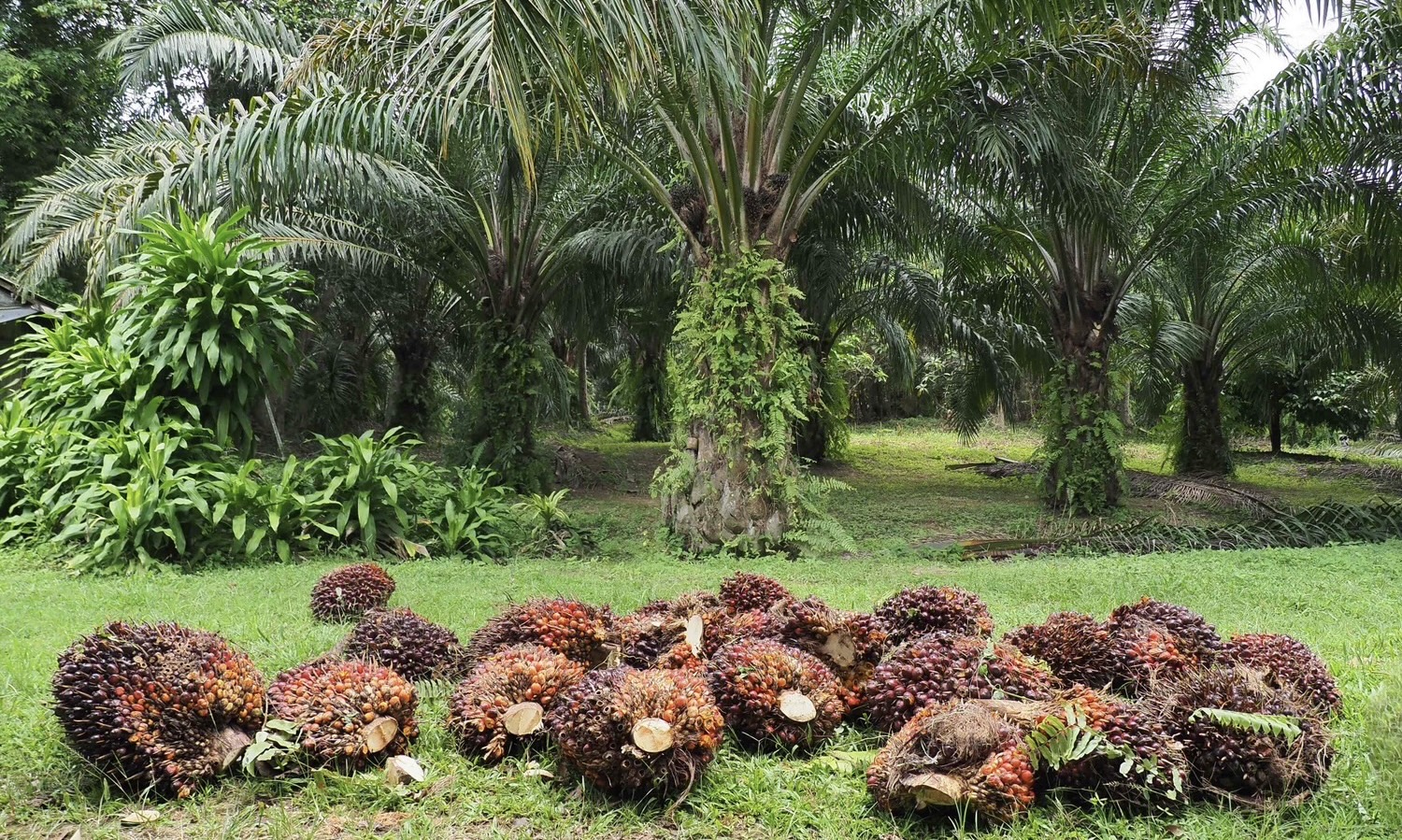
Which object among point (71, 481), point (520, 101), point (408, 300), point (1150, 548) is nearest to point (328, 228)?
point (408, 300)

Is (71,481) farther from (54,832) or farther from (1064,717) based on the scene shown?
(1064,717)

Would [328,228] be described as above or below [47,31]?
below

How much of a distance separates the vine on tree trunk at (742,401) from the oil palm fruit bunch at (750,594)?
398 cm

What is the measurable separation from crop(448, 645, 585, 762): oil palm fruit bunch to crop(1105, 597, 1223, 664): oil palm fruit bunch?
5.65 ft

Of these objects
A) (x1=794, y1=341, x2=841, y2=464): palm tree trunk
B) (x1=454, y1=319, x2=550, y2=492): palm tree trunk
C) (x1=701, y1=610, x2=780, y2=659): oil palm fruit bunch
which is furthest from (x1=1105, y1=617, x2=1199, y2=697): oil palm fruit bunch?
(x1=794, y1=341, x2=841, y2=464): palm tree trunk

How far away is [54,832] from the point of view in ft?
7.69

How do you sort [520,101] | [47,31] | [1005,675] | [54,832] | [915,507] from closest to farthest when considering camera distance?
[54,832] → [1005,675] → [520,101] → [915,507] → [47,31]

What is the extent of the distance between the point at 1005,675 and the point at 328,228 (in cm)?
1086

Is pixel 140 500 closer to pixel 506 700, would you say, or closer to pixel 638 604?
pixel 638 604

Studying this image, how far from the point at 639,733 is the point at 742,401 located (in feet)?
17.6

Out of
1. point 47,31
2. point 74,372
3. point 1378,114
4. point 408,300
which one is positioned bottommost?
point 74,372

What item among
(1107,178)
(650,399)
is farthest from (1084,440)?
(650,399)

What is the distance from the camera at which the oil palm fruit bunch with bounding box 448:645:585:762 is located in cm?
267

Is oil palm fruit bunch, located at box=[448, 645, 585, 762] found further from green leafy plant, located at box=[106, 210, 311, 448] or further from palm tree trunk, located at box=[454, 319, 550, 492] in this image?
palm tree trunk, located at box=[454, 319, 550, 492]
